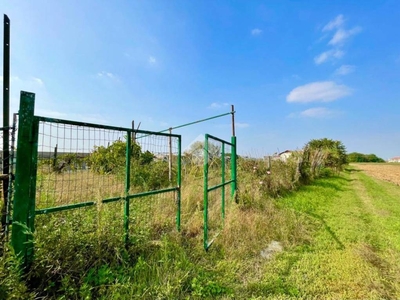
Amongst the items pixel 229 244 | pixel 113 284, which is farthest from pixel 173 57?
pixel 113 284

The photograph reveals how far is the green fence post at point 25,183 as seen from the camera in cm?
167

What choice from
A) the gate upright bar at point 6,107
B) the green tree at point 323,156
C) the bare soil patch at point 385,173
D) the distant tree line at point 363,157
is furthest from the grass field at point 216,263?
the distant tree line at point 363,157

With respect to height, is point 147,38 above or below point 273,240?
above

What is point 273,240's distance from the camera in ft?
11.9

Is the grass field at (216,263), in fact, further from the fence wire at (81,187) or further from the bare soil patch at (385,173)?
the bare soil patch at (385,173)

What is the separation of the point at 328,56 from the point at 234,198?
8518mm

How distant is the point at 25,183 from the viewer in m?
1.71

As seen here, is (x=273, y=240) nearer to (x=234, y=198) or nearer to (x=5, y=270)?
(x=234, y=198)

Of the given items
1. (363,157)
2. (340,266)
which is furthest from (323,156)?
(363,157)

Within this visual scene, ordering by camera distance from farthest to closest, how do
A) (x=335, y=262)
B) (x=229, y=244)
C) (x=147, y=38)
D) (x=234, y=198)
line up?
(x=147, y=38) < (x=234, y=198) < (x=229, y=244) < (x=335, y=262)

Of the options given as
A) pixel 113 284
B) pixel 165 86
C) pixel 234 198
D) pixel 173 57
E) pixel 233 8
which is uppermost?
pixel 233 8

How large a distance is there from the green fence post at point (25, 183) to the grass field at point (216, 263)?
0.09 meters

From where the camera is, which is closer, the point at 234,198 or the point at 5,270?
the point at 5,270

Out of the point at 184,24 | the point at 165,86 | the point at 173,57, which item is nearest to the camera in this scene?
the point at 184,24
